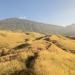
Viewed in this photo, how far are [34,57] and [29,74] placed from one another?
379 cm

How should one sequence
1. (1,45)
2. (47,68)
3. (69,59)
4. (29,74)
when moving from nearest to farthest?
(29,74), (47,68), (69,59), (1,45)

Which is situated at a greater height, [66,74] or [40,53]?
[40,53]

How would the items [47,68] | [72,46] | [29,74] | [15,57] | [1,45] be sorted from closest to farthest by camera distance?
[29,74], [47,68], [15,57], [72,46], [1,45]

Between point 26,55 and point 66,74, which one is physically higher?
point 26,55

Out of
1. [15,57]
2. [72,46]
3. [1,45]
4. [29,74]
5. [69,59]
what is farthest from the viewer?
[1,45]

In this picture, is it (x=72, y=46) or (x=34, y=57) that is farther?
(x=72, y=46)

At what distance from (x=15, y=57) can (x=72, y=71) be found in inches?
233

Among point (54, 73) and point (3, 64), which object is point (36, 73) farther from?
point (3, 64)

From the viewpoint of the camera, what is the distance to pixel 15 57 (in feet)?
62.3

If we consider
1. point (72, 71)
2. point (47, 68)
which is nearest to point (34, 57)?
point (47, 68)

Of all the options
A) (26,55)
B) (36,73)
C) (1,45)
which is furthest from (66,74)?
(1,45)

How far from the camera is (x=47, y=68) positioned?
1659 centimetres

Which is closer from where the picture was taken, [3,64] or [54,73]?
[54,73]

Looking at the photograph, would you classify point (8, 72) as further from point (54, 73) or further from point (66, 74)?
point (66, 74)
